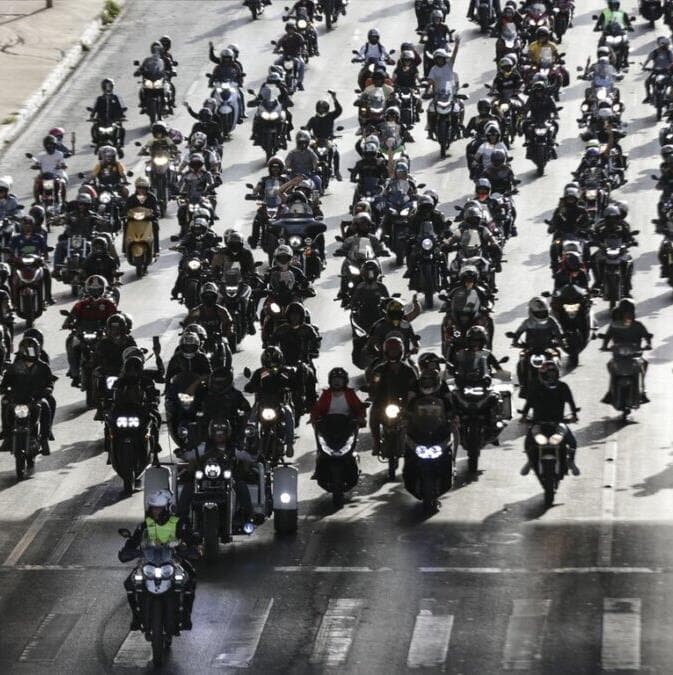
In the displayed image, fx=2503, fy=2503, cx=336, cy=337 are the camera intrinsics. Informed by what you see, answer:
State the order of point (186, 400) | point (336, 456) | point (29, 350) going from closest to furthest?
1. point (336, 456)
2. point (186, 400)
3. point (29, 350)

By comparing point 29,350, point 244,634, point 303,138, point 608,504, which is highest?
point 29,350

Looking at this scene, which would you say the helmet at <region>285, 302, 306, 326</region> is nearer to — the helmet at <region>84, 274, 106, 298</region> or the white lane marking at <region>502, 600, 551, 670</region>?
the helmet at <region>84, 274, 106, 298</region>

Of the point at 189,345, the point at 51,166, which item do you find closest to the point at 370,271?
the point at 189,345

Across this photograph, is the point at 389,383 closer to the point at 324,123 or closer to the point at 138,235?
the point at 138,235

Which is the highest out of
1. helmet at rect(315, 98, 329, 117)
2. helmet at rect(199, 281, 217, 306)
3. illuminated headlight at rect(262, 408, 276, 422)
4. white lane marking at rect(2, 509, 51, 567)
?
helmet at rect(315, 98, 329, 117)

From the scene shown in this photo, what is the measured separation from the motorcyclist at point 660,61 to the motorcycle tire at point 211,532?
31.6 meters

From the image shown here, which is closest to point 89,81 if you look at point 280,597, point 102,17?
point 102,17

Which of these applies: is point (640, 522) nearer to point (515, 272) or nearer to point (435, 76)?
point (515, 272)

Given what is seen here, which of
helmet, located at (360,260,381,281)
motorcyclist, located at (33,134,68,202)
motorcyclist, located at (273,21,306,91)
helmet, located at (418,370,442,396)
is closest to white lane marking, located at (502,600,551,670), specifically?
helmet, located at (418,370,442,396)

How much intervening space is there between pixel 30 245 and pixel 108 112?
1460cm

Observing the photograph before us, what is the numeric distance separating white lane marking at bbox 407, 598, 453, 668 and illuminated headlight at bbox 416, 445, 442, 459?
3840 millimetres

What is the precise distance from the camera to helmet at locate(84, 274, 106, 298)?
132ft

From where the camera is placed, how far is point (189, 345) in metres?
36.8

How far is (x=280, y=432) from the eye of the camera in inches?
1387
